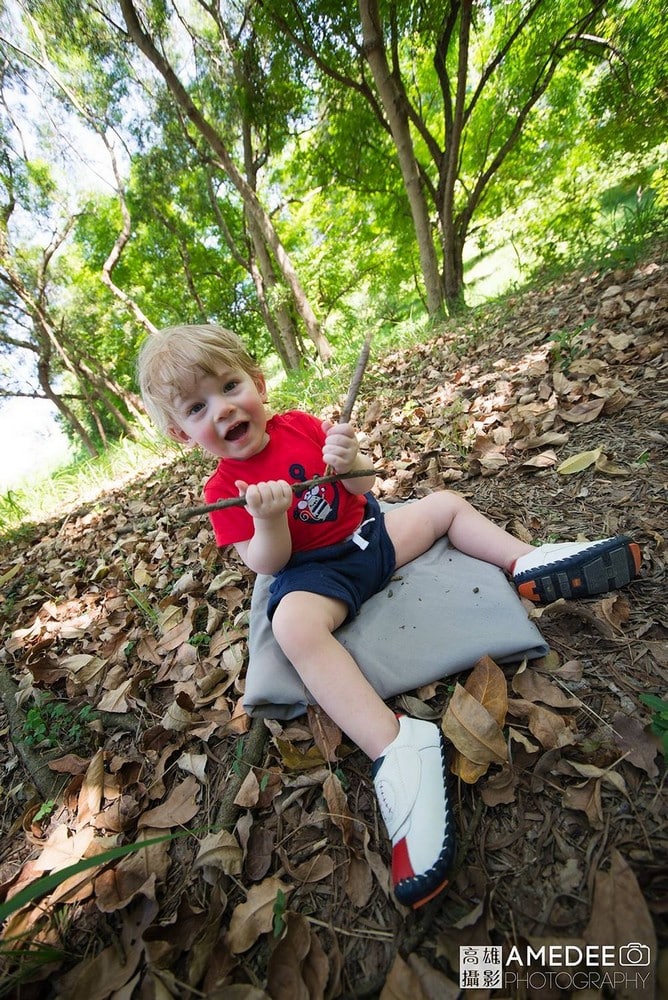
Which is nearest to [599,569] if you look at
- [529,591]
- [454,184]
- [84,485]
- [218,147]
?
[529,591]

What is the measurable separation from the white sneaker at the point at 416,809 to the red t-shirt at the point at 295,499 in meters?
0.75

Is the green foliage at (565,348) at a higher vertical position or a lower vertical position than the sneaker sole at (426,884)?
higher

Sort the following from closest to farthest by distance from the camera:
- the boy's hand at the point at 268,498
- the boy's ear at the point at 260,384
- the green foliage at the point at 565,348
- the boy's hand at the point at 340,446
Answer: the boy's hand at the point at 268,498
the boy's hand at the point at 340,446
the boy's ear at the point at 260,384
the green foliage at the point at 565,348

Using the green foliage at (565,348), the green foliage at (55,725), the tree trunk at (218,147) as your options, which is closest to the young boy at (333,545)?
the green foliage at (55,725)

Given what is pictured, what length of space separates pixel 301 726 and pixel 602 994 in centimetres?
90

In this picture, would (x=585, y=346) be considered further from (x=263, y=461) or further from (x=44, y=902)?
(x=44, y=902)

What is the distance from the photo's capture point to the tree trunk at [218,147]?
17.4ft

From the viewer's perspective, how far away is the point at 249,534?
1626 mm

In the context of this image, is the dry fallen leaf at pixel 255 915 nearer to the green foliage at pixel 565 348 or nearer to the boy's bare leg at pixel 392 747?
the boy's bare leg at pixel 392 747

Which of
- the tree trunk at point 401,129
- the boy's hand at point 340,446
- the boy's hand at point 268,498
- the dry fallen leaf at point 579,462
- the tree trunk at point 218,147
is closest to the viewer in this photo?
the boy's hand at point 268,498

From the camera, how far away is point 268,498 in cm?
132

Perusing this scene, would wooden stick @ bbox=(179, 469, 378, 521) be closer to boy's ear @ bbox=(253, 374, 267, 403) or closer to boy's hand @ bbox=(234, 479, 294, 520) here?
boy's hand @ bbox=(234, 479, 294, 520)

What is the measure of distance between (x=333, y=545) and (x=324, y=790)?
810 mm

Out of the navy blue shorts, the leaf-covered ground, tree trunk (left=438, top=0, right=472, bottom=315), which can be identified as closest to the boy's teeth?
the navy blue shorts
